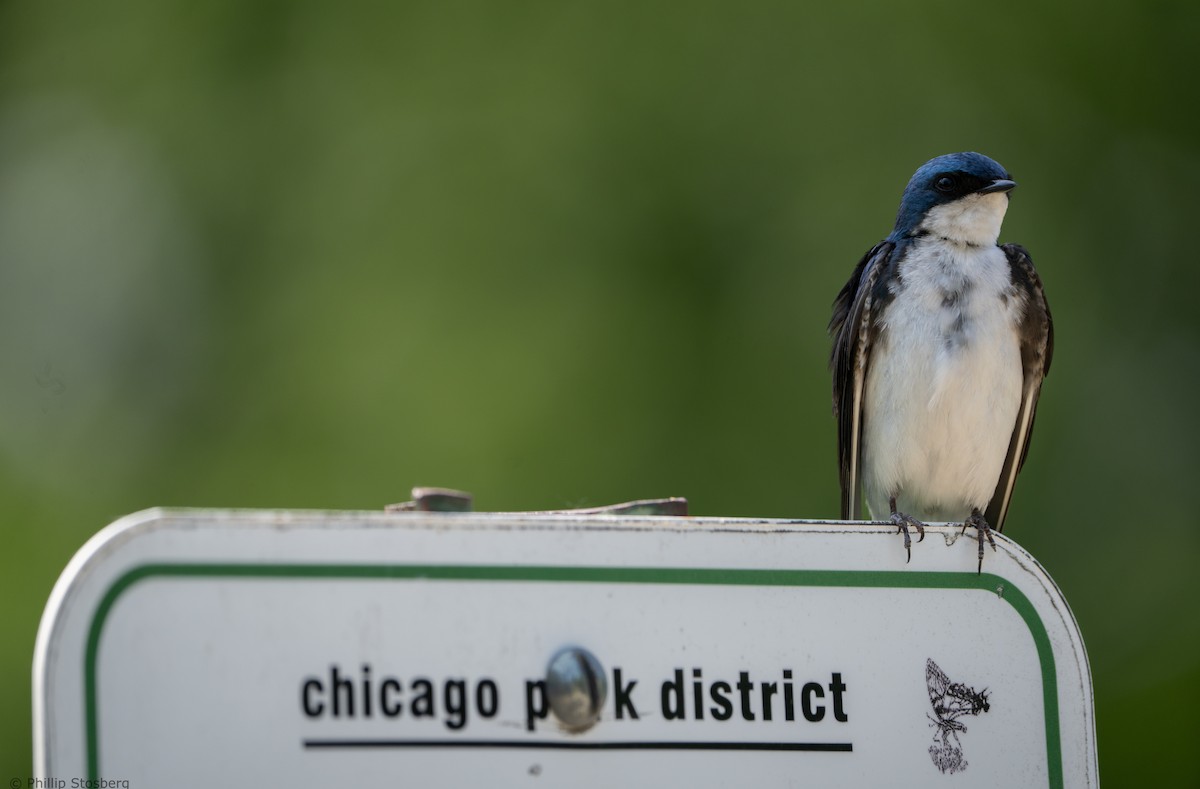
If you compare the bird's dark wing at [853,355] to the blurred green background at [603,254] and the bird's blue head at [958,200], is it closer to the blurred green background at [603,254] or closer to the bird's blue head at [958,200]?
the bird's blue head at [958,200]

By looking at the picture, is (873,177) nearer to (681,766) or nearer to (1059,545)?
(1059,545)

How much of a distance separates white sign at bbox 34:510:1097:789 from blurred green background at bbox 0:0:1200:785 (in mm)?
4384

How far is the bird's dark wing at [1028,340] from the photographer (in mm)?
3588

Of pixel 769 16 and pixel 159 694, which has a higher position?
pixel 769 16

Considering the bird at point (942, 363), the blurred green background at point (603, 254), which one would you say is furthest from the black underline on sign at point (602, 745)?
the blurred green background at point (603, 254)

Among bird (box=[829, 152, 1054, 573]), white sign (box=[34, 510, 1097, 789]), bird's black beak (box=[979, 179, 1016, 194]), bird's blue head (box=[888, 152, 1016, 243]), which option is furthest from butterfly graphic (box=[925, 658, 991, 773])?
bird's black beak (box=[979, 179, 1016, 194])

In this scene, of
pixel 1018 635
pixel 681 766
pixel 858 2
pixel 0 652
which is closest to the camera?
pixel 681 766

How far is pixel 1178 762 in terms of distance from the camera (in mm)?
6141

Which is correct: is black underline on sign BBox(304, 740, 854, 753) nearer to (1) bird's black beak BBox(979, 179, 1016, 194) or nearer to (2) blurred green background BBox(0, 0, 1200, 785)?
(1) bird's black beak BBox(979, 179, 1016, 194)

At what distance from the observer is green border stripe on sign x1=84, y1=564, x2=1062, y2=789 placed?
1.77m

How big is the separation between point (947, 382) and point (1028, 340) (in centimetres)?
27

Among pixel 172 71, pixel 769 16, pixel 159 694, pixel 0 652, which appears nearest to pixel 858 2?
pixel 769 16

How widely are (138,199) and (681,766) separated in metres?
7.22

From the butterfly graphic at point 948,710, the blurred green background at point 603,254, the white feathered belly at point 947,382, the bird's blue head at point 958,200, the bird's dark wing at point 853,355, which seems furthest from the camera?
the blurred green background at point 603,254
